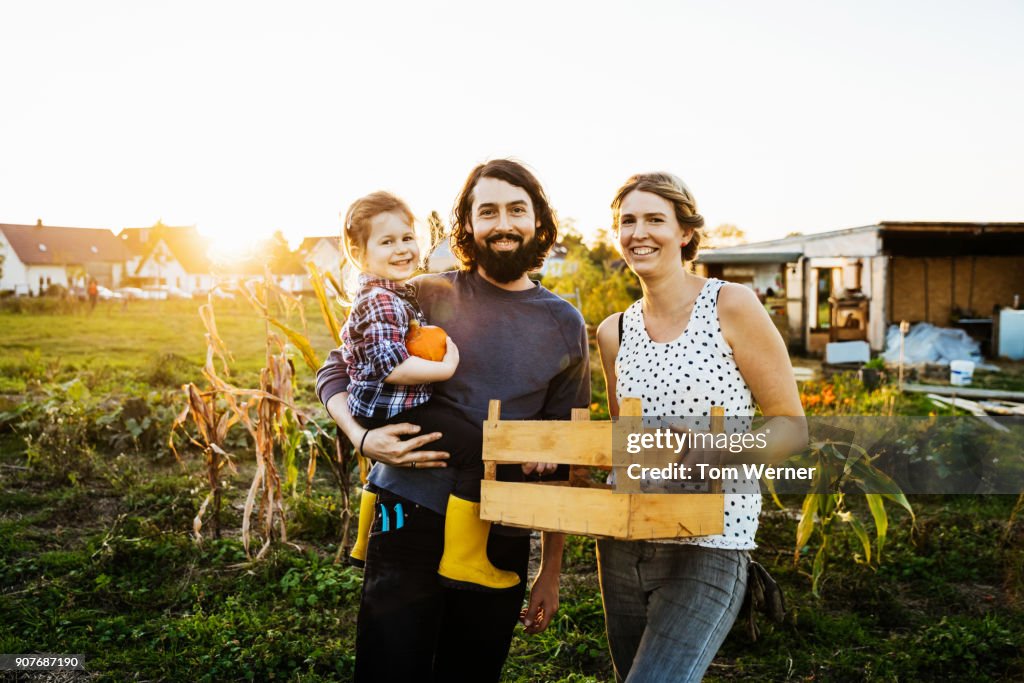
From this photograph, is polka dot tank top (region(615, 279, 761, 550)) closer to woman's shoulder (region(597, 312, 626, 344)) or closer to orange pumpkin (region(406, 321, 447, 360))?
woman's shoulder (region(597, 312, 626, 344))

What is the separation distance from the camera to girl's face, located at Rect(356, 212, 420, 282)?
2.52m

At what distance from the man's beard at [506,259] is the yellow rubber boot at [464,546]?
2.41ft

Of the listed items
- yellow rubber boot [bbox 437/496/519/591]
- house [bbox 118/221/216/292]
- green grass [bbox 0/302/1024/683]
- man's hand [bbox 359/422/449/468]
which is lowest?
green grass [bbox 0/302/1024/683]

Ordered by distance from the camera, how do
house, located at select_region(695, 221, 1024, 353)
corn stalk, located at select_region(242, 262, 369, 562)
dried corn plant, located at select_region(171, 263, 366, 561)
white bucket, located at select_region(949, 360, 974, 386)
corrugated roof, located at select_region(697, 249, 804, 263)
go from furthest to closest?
corrugated roof, located at select_region(697, 249, 804, 263) < house, located at select_region(695, 221, 1024, 353) < white bucket, located at select_region(949, 360, 974, 386) < dried corn plant, located at select_region(171, 263, 366, 561) < corn stalk, located at select_region(242, 262, 369, 562)

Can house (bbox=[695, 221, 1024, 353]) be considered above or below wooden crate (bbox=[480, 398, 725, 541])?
above

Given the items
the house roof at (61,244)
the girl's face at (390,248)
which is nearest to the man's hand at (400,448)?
the girl's face at (390,248)

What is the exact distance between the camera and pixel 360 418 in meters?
2.46

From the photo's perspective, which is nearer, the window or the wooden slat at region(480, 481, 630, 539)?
the wooden slat at region(480, 481, 630, 539)

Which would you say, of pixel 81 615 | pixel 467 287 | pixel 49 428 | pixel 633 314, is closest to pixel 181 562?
pixel 81 615

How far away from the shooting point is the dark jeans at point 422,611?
2266 mm

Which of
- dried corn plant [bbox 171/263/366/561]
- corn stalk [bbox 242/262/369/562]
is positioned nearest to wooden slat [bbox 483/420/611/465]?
corn stalk [bbox 242/262/369/562]

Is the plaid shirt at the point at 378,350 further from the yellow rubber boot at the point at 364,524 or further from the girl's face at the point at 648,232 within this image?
the girl's face at the point at 648,232

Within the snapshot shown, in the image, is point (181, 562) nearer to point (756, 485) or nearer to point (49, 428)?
point (49, 428)

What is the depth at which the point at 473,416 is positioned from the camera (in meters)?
2.40
